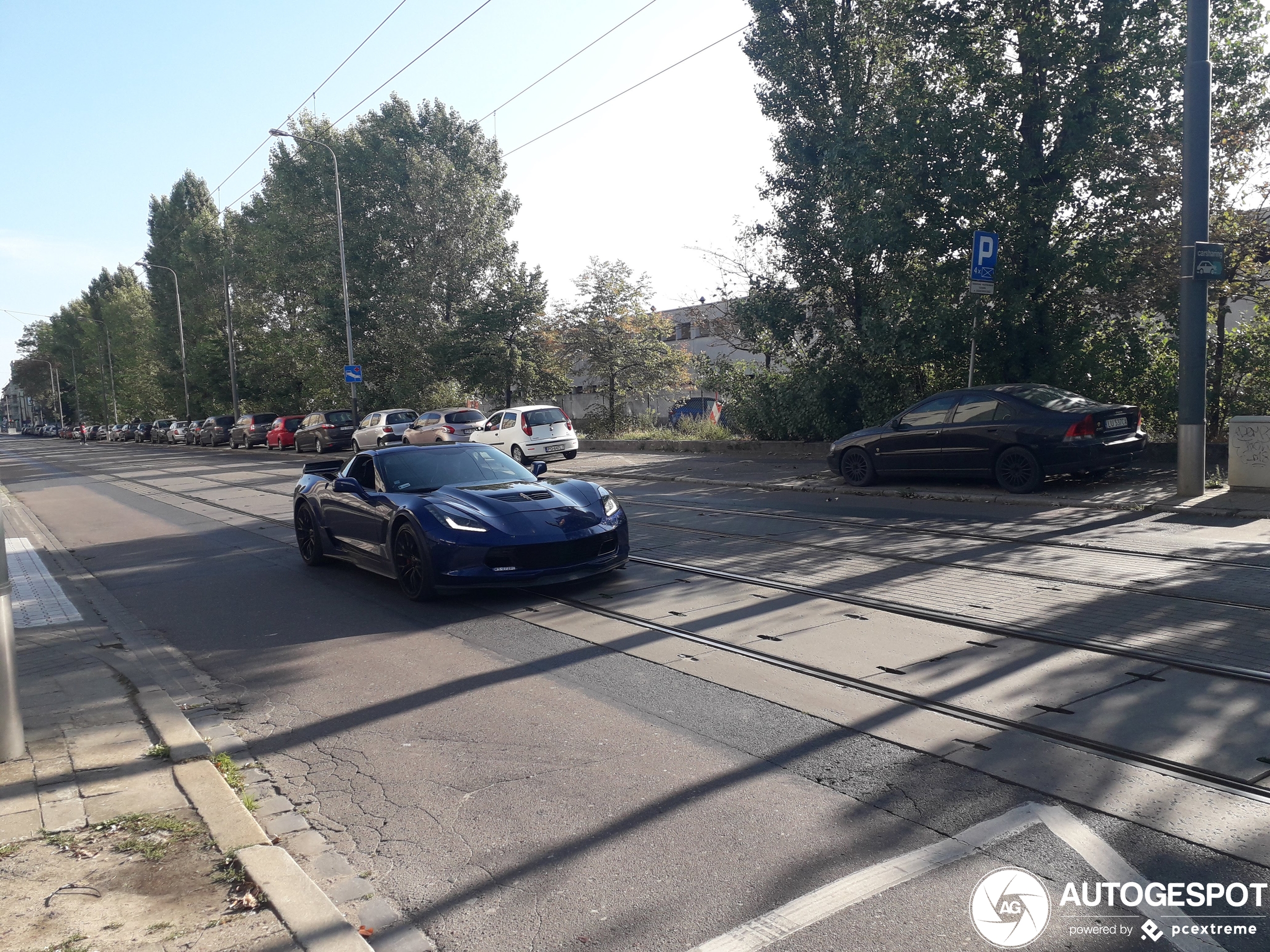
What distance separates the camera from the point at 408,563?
26.1ft

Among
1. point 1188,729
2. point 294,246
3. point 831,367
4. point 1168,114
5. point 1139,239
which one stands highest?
point 294,246

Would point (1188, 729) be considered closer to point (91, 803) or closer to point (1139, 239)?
point (91, 803)

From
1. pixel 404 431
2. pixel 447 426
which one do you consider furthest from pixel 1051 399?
pixel 404 431

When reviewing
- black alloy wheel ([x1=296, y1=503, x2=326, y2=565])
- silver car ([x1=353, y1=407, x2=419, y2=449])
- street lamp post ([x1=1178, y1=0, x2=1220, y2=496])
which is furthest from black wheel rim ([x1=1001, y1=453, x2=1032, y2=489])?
silver car ([x1=353, y1=407, x2=419, y2=449])

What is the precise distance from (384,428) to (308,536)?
22096 mm

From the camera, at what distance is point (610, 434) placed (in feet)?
101

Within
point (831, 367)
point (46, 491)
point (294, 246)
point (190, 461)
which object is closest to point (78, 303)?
point (294, 246)

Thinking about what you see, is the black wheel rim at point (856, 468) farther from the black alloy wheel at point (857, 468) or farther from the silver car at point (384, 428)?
the silver car at point (384, 428)

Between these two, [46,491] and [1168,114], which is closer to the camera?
[1168,114]

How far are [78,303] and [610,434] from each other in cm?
9280

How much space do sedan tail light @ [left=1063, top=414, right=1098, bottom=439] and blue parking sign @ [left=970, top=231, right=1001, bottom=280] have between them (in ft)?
9.41

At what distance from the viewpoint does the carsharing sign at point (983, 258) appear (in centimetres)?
1352

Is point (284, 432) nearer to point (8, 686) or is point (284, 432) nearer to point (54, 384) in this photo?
point (8, 686)

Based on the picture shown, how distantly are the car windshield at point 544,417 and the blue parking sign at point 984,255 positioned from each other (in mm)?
13081
